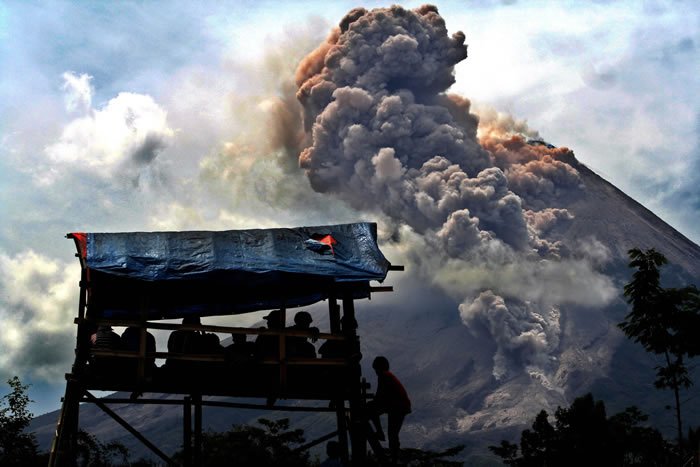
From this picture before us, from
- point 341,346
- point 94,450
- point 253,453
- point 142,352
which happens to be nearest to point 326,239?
point 341,346

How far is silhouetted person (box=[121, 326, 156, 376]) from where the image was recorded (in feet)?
58.2

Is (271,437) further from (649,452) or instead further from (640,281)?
(640,281)

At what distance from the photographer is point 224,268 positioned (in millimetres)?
18297

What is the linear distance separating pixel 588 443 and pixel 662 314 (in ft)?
56.5

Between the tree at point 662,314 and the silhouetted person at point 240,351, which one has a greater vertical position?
the tree at point 662,314

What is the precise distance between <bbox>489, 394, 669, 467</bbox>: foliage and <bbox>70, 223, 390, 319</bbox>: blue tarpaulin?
3297 centimetres

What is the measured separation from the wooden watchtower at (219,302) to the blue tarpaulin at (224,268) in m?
0.02

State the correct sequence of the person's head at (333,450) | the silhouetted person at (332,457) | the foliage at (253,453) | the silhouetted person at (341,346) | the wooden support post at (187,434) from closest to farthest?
the silhouetted person at (332,457) < the person's head at (333,450) < the silhouetted person at (341,346) < the wooden support post at (187,434) < the foliage at (253,453)

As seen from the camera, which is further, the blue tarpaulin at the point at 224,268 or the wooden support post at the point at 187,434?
the wooden support post at the point at 187,434

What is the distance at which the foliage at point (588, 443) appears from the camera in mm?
50719

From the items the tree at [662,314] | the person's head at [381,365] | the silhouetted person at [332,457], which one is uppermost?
the tree at [662,314]

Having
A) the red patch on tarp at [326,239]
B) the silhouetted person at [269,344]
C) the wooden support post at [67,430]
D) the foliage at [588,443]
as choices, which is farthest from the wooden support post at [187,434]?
the foliage at [588,443]

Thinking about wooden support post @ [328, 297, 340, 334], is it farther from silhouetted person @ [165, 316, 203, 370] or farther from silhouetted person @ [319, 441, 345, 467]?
silhouetted person @ [319, 441, 345, 467]

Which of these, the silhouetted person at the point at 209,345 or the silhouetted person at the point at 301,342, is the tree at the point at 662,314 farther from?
the silhouetted person at the point at 209,345
